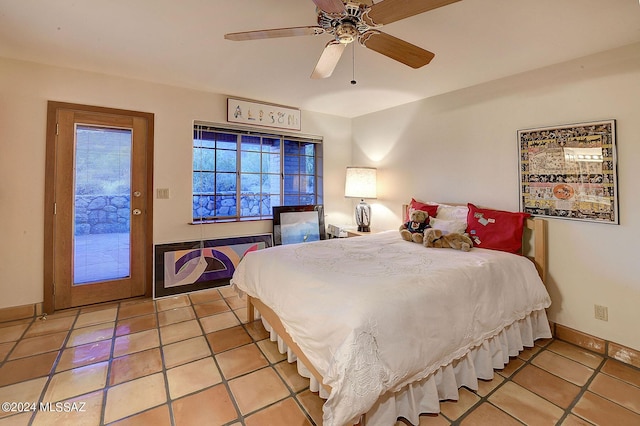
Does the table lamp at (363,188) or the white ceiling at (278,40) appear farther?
the table lamp at (363,188)

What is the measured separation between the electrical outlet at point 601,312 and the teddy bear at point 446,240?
104 centimetres

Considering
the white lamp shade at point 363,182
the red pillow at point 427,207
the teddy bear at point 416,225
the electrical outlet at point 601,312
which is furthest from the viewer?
the white lamp shade at point 363,182

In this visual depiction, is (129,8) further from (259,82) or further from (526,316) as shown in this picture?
(526,316)

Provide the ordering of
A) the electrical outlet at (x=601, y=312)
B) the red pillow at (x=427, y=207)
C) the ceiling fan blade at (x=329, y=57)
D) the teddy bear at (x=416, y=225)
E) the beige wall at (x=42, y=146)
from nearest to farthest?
the ceiling fan blade at (x=329, y=57)
the electrical outlet at (x=601, y=312)
the beige wall at (x=42, y=146)
the teddy bear at (x=416, y=225)
the red pillow at (x=427, y=207)

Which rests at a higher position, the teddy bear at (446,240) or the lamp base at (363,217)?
the lamp base at (363,217)

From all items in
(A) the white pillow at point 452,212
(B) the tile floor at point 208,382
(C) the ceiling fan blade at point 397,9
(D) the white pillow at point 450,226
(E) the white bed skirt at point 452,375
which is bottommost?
(B) the tile floor at point 208,382

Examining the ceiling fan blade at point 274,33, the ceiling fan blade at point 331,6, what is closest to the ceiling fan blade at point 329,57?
the ceiling fan blade at point 274,33

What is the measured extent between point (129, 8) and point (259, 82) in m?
1.38

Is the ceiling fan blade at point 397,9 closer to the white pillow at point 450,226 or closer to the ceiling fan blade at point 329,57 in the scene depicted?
the ceiling fan blade at point 329,57

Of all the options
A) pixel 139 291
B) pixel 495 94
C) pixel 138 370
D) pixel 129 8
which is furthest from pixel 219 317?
pixel 495 94

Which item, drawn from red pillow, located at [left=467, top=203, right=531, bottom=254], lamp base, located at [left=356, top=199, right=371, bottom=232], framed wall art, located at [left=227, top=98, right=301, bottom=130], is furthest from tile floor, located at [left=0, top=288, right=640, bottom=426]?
framed wall art, located at [left=227, top=98, right=301, bottom=130]

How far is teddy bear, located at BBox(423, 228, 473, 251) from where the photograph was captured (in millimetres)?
2527

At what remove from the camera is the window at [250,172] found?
357cm

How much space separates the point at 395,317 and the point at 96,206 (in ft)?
10.5
